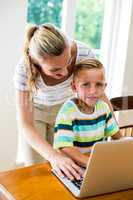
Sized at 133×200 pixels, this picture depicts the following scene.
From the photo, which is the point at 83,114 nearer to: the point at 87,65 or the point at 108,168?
the point at 87,65

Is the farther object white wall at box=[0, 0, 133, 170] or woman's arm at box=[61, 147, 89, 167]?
white wall at box=[0, 0, 133, 170]

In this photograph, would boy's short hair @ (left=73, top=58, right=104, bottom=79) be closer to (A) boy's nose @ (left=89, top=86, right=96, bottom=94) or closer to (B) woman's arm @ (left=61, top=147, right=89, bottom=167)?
(A) boy's nose @ (left=89, top=86, right=96, bottom=94)

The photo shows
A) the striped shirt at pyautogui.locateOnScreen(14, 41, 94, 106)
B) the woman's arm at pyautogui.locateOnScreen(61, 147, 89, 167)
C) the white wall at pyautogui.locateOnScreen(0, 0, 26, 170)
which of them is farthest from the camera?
the white wall at pyautogui.locateOnScreen(0, 0, 26, 170)

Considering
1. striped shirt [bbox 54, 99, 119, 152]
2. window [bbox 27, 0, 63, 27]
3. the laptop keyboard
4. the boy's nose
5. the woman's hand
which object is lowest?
the laptop keyboard

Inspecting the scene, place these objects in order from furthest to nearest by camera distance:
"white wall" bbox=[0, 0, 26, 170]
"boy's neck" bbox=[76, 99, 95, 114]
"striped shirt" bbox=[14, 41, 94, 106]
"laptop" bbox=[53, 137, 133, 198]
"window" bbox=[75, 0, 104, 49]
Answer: "window" bbox=[75, 0, 104, 49] → "white wall" bbox=[0, 0, 26, 170] → "striped shirt" bbox=[14, 41, 94, 106] → "boy's neck" bbox=[76, 99, 95, 114] → "laptop" bbox=[53, 137, 133, 198]

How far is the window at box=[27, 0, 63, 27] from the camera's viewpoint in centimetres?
288

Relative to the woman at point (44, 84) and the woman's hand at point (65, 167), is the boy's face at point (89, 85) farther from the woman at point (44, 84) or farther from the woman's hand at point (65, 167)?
the woman's hand at point (65, 167)

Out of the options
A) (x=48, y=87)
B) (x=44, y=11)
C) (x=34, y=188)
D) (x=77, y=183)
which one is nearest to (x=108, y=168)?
(x=77, y=183)

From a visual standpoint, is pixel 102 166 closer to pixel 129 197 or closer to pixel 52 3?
pixel 129 197

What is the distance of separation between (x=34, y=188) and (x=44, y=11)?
1.87 meters

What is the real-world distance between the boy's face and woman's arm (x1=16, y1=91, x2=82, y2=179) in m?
0.23

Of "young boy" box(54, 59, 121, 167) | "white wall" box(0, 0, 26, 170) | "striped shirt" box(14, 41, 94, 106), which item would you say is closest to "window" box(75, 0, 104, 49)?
"white wall" box(0, 0, 26, 170)

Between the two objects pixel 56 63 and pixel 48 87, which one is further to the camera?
pixel 48 87

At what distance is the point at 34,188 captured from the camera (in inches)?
53.0
